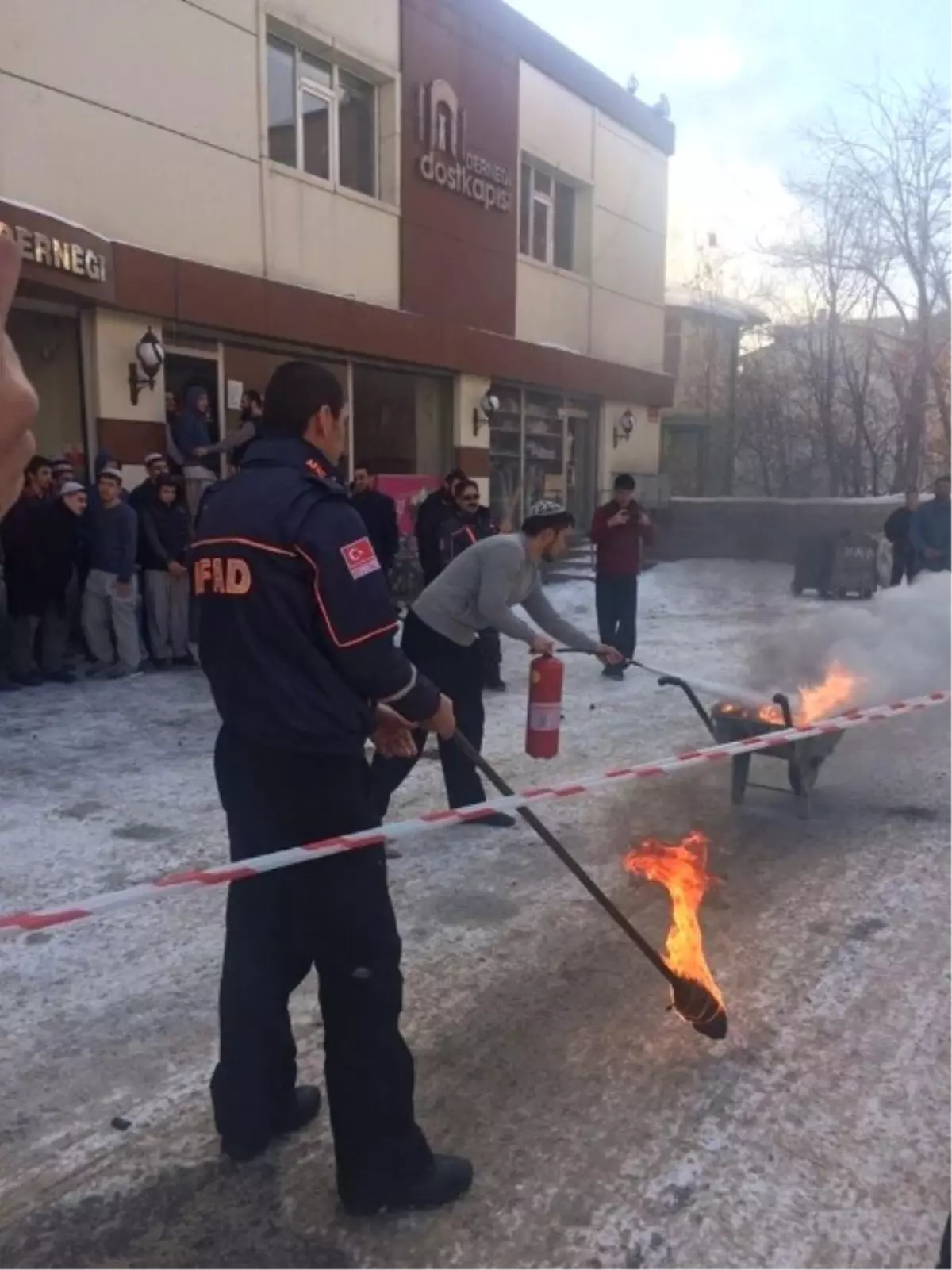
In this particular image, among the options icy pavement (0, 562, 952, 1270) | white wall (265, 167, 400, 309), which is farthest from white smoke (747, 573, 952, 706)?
white wall (265, 167, 400, 309)

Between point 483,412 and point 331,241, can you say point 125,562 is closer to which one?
point 331,241

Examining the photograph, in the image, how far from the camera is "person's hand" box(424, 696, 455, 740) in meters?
2.85

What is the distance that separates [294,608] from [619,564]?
24.0 ft

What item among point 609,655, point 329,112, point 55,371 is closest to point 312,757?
point 609,655

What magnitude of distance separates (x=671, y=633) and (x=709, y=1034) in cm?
928

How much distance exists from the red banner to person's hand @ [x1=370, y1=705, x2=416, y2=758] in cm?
1113

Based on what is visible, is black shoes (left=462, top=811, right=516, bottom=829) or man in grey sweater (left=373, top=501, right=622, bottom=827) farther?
black shoes (left=462, top=811, right=516, bottom=829)

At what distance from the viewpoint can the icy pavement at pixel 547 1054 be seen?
2.62 meters

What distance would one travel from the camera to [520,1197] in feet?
8.99

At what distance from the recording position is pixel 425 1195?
2699mm

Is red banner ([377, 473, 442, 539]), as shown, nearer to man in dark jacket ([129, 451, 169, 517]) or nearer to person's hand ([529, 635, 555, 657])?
man in dark jacket ([129, 451, 169, 517])

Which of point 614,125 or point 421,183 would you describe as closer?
point 421,183

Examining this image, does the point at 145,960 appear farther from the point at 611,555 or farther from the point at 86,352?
the point at 86,352

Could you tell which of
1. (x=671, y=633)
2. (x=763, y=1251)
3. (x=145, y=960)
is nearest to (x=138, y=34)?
(x=671, y=633)
